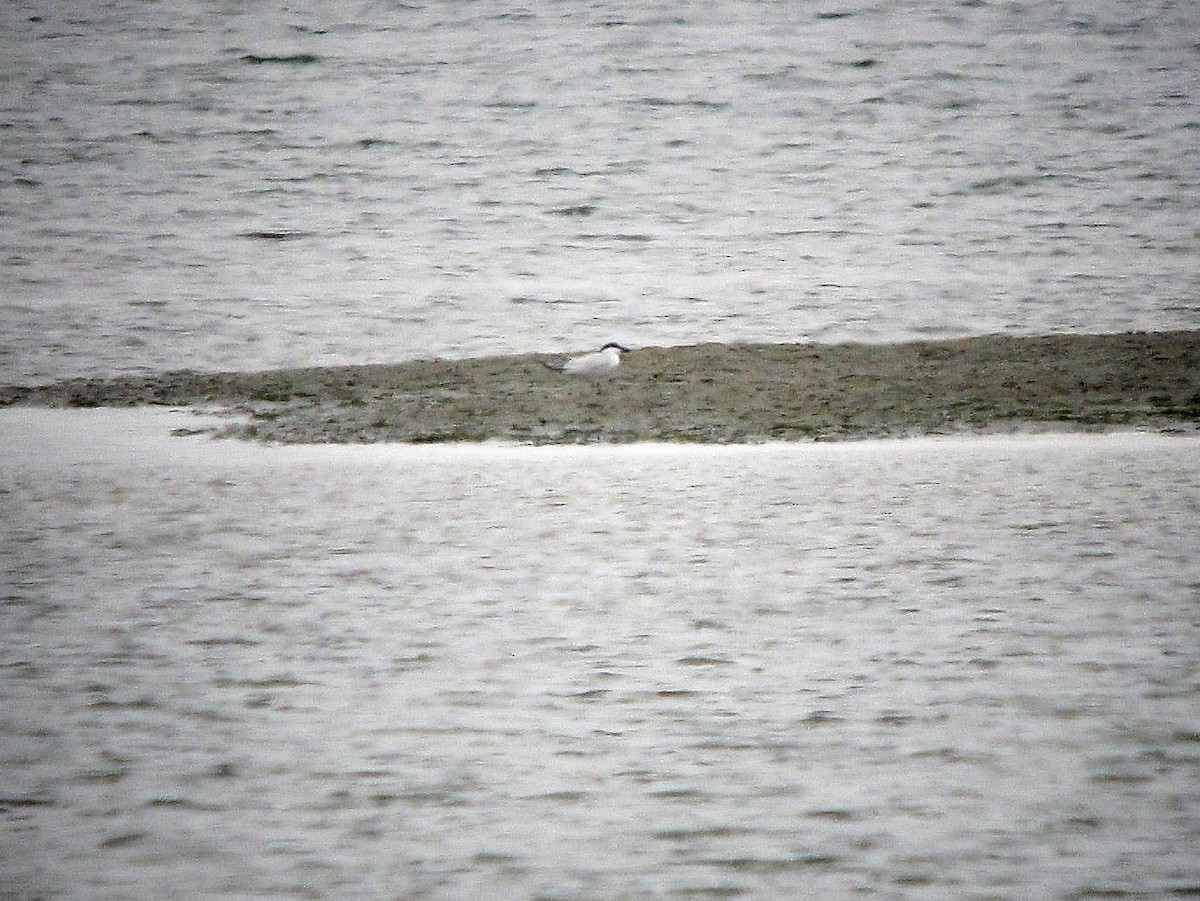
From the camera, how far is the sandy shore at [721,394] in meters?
7.41

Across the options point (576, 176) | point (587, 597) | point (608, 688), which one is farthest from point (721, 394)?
point (576, 176)

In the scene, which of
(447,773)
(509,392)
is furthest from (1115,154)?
(447,773)

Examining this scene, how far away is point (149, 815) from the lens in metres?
2.95

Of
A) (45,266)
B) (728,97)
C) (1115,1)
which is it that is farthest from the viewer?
(1115,1)

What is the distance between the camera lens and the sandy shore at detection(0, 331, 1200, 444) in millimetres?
7406

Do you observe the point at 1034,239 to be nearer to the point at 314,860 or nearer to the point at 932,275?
the point at 932,275

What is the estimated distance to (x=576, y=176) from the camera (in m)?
15.8

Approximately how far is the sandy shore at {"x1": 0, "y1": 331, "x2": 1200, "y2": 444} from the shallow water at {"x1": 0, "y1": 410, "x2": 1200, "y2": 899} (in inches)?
49.7

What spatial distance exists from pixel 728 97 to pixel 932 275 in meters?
6.27

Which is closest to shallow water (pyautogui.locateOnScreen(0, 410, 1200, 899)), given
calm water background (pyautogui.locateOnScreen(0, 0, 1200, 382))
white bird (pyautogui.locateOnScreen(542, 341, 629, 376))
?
white bird (pyautogui.locateOnScreen(542, 341, 629, 376))

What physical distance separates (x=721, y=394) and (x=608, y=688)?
15.0ft

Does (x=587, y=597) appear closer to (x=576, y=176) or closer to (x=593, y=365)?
(x=593, y=365)

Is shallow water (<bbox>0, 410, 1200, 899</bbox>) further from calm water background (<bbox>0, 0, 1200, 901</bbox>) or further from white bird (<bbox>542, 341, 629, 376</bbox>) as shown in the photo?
white bird (<bbox>542, 341, 629, 376</bbox>)

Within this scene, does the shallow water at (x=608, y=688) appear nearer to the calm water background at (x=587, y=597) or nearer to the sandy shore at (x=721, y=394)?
the calm water background at (x=587, y=597)
